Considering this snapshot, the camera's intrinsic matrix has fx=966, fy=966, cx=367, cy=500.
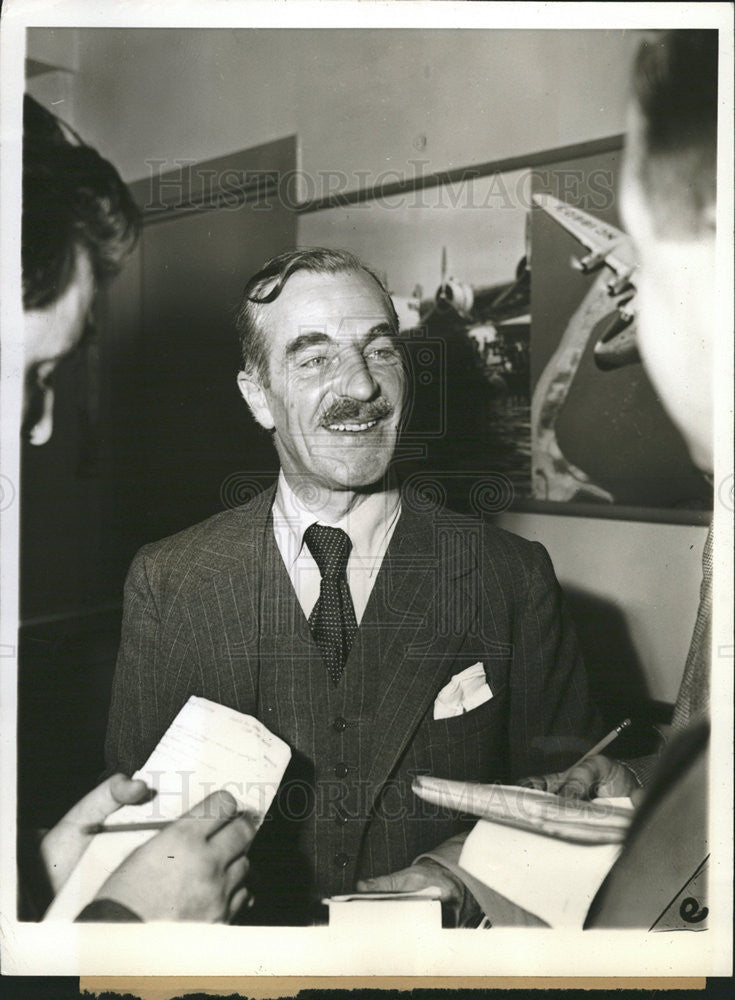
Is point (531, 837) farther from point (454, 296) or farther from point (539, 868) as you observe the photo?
point (454, 296)

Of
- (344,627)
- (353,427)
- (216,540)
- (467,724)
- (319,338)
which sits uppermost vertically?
(319,338)

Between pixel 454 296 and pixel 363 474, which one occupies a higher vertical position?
pixel 454 296

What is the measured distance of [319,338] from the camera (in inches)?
46.1

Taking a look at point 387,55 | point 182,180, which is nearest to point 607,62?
point 387,55

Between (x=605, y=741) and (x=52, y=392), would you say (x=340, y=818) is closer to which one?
(x=605, y=741)

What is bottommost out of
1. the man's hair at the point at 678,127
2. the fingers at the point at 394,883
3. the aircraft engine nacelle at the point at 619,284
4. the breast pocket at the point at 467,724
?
the fingers at the point at 394,883

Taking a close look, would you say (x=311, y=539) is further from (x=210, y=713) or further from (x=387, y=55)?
(x=387, y=55)

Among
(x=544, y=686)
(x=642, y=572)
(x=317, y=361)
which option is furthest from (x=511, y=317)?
(x=544, y=686)

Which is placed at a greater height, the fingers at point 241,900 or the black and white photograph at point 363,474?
the black and white photograph at point 363,474

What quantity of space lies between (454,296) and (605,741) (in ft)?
1.95

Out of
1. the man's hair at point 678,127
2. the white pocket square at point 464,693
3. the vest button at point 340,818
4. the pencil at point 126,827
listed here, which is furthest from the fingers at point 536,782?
the man's hair at point 678,127

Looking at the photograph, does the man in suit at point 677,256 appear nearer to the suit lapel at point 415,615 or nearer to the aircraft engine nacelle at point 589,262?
the aircraft engine nacelle at point 589,262

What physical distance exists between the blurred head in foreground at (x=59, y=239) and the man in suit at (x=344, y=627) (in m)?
0.19

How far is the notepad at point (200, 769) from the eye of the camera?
1.20m
